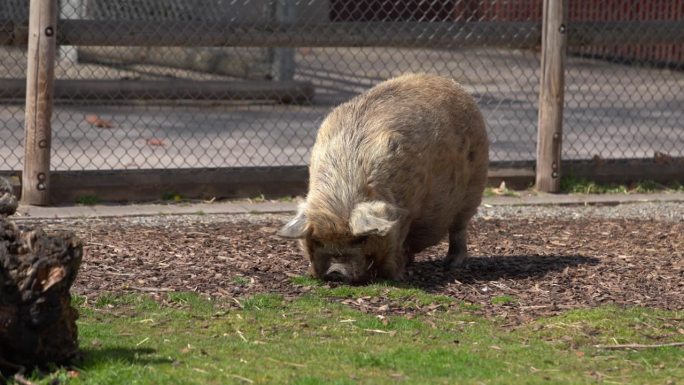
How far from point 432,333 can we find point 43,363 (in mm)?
1914

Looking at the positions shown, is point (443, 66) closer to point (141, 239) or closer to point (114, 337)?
point (141, 239)

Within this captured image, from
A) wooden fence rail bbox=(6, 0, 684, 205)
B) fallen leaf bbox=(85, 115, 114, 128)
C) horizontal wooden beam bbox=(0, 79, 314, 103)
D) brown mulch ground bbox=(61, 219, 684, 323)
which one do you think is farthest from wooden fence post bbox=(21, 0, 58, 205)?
horizontal wooden beam bbox=(0, 79, 314, 103)

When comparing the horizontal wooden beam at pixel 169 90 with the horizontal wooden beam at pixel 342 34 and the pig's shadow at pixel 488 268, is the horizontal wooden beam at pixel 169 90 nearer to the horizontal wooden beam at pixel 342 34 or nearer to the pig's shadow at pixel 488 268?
the horizontal wooden beam at pixel 342 34

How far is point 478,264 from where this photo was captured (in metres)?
7.73

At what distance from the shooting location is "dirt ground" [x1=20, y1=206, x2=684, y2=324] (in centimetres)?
671

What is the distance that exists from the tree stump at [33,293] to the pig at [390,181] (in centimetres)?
198

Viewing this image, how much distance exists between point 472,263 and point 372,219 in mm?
1380

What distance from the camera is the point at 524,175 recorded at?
10.4 m

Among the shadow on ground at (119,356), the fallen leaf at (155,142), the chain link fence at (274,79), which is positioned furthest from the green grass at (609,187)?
the shadow on ground at (119,356)

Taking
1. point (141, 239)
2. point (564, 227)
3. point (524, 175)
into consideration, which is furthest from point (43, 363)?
point (524, 175)

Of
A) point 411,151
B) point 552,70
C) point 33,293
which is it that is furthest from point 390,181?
point 552,70

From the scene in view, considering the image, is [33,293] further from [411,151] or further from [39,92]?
[39,92]

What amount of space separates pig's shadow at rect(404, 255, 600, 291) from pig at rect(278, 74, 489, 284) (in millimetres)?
97

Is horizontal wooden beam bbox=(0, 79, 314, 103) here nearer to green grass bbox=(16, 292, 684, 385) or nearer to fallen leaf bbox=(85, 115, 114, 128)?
fallen leaf bbox=(85, 115, 114, 128)
